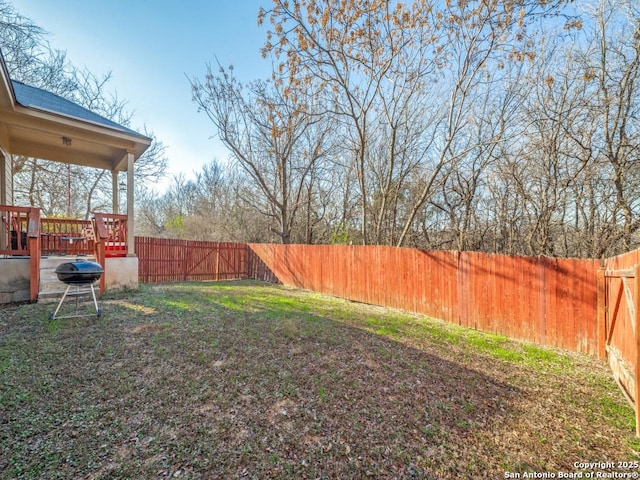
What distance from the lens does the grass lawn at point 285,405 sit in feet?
5.93

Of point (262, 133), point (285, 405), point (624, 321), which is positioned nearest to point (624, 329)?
point (624, 321)

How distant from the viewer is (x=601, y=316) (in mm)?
3691

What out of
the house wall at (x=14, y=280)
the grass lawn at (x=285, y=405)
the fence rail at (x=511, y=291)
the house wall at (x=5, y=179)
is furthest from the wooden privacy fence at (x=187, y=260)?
the grass lawn at (x=285, y=405)

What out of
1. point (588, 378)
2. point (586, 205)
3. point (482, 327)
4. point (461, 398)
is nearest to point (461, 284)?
point (482, 327)

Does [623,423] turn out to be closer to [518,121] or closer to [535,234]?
[535,234]

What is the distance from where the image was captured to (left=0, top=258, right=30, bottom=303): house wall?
4.73 meters

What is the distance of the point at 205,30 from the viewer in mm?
7945

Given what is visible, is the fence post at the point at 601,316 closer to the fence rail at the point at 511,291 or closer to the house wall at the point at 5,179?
the fence rail at the point at 511,291

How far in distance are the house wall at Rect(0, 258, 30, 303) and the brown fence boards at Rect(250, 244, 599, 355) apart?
21.1ft

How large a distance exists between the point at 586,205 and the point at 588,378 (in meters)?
6.05

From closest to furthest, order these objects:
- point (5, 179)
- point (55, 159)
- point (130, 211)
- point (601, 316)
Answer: point (601, 316)
point (5, 179)
point (130, 211)
point (55, 159)

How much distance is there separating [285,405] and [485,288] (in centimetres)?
412

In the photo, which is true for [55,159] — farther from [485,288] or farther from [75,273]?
[485,288]

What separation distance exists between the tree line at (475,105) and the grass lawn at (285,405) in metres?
4.96
